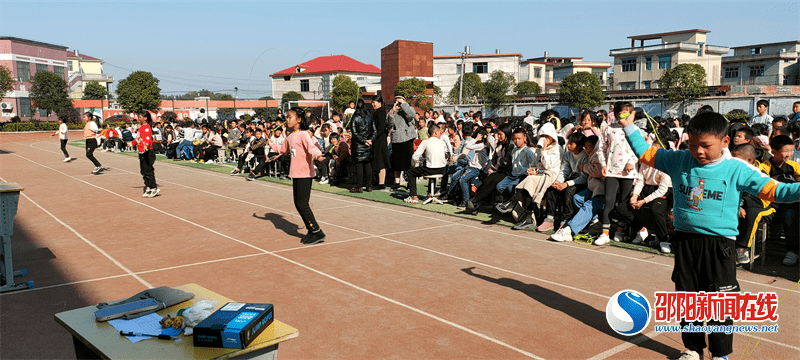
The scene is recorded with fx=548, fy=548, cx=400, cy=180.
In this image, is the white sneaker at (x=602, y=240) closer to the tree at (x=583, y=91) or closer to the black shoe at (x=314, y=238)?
the black shoe at (x=314, y=238)

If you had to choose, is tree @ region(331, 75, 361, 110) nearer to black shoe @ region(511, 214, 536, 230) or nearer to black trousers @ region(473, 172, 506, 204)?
black trousers @ region(473, 172, 506, 204)

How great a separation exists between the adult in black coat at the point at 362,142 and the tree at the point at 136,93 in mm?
58208

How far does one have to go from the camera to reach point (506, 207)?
9.95 meters

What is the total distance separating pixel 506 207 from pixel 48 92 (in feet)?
230

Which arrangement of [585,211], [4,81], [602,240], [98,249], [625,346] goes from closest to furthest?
[625,346]
[98,249]
[602,240]
[585,211]
[4,81]

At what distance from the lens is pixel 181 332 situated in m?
3.17

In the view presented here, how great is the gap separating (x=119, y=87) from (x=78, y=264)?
214 feet

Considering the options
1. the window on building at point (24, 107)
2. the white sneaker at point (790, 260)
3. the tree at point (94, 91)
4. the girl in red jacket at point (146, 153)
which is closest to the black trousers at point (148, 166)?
the girl in red jacket at point (146, 153)

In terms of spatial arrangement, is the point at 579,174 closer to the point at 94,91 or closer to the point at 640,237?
the point at 640,237

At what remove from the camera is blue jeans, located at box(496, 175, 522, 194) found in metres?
9.90

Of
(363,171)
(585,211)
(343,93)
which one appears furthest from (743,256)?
(343,93)

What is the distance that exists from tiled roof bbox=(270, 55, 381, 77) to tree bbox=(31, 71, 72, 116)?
39.5m

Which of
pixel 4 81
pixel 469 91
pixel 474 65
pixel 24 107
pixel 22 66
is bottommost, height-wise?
pixel 24 107

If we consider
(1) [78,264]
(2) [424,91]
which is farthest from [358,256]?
(2) [424,91]
